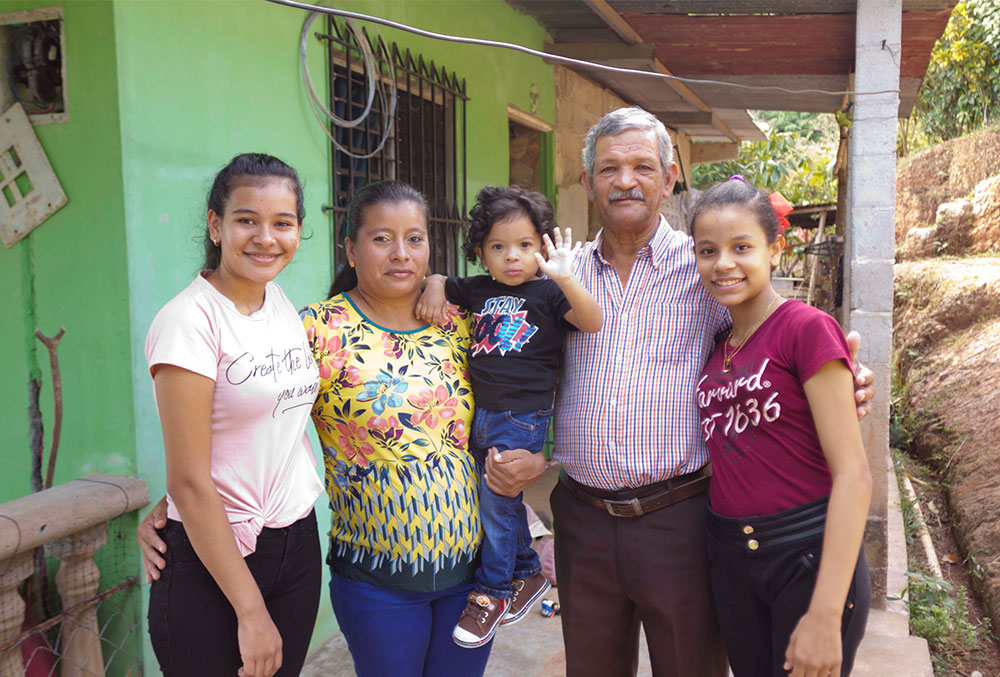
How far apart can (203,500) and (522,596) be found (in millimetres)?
939

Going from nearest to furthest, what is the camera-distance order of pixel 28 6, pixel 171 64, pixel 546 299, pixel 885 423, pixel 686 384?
1. pixel 686 384
2. pixel 546 299
3. pixel 28 6
4. pixel 171 64
5. pixel 885 423

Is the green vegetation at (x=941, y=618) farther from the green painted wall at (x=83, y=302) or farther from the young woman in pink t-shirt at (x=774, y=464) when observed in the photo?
the green painted wall at (x=83, y=302)

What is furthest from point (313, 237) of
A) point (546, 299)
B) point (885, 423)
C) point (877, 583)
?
point (877, 583)

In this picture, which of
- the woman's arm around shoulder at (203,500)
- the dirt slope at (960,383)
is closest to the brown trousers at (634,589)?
the woman's arm around shoulder at (203,500)

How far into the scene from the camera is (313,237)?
342 cm

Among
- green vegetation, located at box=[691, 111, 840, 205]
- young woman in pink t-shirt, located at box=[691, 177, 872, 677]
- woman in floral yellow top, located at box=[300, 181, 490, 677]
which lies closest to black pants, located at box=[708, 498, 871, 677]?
young woman in pink t-shirt, located at box=[691, 177, 872, 677]

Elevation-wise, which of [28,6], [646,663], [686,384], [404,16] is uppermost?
[404,16]

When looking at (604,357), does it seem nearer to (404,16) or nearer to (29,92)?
(29,92)

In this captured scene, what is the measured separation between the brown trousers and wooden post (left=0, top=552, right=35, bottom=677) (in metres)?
1.52

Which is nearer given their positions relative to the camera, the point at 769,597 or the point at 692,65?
the point at 769,597

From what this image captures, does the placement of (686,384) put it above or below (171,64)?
below

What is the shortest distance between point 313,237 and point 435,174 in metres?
1.40

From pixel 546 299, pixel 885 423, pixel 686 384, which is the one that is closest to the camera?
pixel 686 384

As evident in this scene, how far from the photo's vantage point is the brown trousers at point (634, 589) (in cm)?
203
